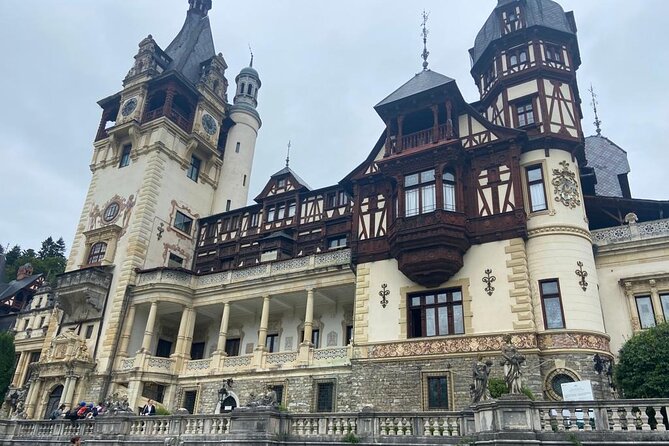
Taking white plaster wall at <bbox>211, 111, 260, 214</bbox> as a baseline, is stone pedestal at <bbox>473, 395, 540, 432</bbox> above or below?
below

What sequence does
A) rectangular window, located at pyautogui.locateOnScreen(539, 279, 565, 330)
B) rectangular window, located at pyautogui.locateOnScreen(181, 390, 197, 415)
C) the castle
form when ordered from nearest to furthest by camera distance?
1. rectangular window, located at pyautogui.locateOnScreen(539, 279, 565, 330)
2. the castle
3. rectangular window, located at pyautogui.locateOnScreen(181, 390, 197, 415)

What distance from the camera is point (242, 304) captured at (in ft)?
105

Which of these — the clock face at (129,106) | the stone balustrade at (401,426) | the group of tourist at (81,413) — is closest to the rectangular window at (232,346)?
the group of tourist at (81,413)

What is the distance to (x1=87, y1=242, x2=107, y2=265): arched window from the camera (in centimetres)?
3600

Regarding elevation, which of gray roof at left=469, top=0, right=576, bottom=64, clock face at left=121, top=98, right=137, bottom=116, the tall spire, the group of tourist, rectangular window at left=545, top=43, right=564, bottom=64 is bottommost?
the group of tourist

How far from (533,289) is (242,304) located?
1748 cm

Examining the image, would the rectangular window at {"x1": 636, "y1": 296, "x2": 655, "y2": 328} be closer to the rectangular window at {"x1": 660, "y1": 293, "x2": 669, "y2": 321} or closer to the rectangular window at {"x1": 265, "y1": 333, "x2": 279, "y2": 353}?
the rectangular window at {"x1": 660, "y1": 293, "x2": 669, "y2": 321}

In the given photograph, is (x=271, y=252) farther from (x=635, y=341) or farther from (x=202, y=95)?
(x=635, y=341)

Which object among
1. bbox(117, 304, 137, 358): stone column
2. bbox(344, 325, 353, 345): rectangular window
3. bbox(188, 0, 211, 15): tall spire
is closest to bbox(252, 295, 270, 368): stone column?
bbox(344, 325, 353, 345): rectangular window

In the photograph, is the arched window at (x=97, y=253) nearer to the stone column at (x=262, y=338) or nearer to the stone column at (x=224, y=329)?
the stone column at (x=224, y=329)

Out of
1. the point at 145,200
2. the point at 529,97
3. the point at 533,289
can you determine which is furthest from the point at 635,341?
the point at 145,200

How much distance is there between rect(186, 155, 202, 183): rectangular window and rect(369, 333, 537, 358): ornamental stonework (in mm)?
23391

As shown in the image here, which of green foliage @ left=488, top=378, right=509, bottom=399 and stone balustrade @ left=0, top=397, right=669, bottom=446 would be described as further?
green foliage @ left=488, top=378, right=509, bottom=399

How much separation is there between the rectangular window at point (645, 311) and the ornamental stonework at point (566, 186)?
16.1 ft
